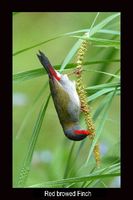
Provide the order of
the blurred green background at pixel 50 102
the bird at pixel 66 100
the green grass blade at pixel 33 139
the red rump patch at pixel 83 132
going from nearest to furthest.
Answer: the green grass blade at pixel 33 139 → the red rump patch at pixel 83 132 → the bird at pixel 66 100 → the blurred green background at pixel 50 102

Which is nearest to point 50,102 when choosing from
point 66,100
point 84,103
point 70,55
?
point 66,100

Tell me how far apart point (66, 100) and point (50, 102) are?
165 centimetres

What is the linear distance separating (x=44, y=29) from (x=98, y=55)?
2537mm

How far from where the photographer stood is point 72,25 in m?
5.32

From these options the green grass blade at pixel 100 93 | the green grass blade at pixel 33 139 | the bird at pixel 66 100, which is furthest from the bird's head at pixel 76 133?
the green grass blade at pixel 33 139

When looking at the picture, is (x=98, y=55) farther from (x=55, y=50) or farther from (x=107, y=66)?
(x=55, y=50)

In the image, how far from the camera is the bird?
293 centimetres

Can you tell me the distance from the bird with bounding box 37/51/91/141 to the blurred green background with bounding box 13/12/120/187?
140mm

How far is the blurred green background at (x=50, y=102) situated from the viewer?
332cm

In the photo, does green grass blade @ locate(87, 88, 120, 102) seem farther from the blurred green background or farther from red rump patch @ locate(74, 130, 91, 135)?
the blurred green background

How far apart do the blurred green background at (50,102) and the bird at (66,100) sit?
0.14 meters

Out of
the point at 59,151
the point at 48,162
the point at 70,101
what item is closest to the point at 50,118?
the point at 48,162

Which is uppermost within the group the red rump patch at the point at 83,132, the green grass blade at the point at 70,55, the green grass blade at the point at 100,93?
the green grass blade at the point at 70,55

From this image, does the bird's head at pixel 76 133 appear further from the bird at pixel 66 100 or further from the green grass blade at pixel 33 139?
the green grass blade at pixel 33 139
